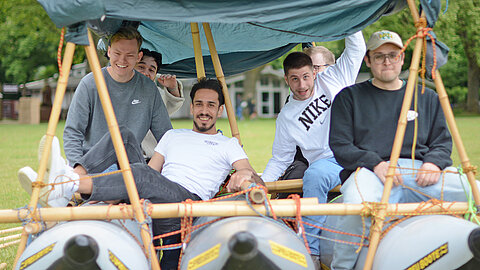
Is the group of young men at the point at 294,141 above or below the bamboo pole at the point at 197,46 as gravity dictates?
below

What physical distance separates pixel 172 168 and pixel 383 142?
6.02 feet

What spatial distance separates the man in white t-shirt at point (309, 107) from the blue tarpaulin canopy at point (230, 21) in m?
0.40

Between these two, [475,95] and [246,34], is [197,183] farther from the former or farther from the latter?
[475,95]

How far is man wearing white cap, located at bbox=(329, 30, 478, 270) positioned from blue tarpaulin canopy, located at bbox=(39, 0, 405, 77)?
469 millimetres

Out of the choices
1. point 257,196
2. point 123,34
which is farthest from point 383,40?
point 123,34

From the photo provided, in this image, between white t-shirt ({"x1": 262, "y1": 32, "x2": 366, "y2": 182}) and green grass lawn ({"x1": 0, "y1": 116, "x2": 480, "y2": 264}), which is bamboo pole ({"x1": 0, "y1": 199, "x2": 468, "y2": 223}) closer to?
white t-shirt ({"x1": 262, "y1": 32, "x2": 366, "y2": 182})

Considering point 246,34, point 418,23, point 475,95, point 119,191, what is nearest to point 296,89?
point 246,34

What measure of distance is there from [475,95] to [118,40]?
3690 centimetres

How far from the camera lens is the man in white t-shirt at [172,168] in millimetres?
3619

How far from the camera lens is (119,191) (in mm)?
3787

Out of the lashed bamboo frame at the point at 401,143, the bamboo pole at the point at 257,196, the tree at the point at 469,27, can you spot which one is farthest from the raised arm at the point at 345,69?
the tree at the point at 469,27

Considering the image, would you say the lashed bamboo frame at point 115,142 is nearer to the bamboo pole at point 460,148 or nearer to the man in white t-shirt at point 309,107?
the man in white t-shirt at point 309,107

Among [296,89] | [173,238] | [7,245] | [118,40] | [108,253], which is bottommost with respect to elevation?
[7,245]

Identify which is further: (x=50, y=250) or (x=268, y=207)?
(x=268, y=207)
